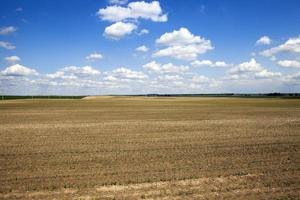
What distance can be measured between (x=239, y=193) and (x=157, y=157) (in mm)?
4581

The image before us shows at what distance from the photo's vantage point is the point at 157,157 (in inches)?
495

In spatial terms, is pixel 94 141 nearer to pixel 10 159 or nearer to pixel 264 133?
pixel 10 159

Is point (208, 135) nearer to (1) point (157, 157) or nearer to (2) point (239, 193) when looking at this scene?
(1) point (157, 157)

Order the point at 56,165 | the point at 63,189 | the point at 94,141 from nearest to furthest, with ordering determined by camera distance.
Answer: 1. the point at 63,189
2. the point at 56,165
3. the point at 94,141

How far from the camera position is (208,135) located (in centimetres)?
1844

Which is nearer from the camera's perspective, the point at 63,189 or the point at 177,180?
the point at 63,189

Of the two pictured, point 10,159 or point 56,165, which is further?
point 10,159

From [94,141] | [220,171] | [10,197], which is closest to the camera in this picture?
[10,197]

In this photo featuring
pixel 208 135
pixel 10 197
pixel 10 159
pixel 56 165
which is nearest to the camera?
pixel 10 197

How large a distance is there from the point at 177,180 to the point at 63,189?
2.99m

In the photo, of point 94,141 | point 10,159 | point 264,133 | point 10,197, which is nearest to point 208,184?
point 10,197

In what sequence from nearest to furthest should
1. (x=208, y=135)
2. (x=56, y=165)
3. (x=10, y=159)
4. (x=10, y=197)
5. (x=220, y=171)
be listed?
(x=10, y=197), (x=220, y=171), (x=56, y=165), (x=10, y=159), (x=208, y=135)

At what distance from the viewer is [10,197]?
8.09 m

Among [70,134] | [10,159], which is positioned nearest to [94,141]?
[70,134]
